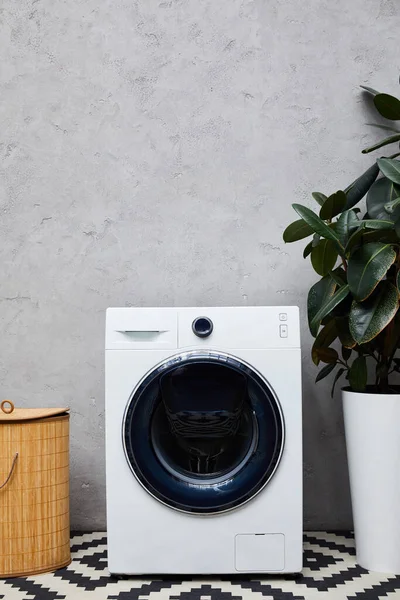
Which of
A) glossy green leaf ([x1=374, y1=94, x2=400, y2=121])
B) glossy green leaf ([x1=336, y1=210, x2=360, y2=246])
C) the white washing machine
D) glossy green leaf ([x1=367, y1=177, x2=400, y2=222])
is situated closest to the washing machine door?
the white washing machine

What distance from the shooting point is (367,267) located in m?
1.74

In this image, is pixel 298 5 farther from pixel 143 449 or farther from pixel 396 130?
pixel 143 449

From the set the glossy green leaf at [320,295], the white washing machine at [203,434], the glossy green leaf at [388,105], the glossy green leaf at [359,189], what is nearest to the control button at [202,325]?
the white washing machine at [203,434]

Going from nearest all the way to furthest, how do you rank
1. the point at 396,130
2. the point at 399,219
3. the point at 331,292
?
the point at 399,219
the point at 331,292
the point at 396,130

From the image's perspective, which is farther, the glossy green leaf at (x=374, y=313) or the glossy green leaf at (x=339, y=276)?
the glossy green leaf at (x=339, y=276)

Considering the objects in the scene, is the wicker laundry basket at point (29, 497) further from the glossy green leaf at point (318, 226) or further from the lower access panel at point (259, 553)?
the glossy green leaf at point (318, 226)

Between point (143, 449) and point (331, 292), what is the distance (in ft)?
2.26

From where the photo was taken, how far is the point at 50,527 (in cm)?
193

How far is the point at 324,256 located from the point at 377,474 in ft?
2.11

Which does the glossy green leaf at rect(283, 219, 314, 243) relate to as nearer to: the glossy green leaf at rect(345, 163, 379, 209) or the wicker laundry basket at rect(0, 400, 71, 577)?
the glossy green leaf at rect(345, 163, 379, 209)

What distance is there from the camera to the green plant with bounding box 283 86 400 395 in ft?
5.72

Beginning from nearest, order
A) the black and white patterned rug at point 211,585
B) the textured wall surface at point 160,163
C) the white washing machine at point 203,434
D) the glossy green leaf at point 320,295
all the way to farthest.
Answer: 1. the black and white patterned rug at point 211,585
2. the white washing machine at point 203,434
3. the glossy green leaf at point 320,295
4. the textured wall surface at point 160,163

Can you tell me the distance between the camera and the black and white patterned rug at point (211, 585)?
171 cm

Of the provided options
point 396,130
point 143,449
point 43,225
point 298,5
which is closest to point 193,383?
point 143,449
